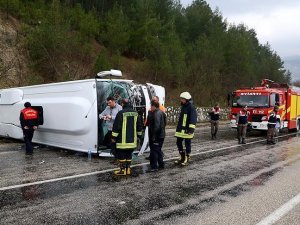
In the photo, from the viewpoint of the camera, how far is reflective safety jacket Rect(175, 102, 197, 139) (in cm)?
918

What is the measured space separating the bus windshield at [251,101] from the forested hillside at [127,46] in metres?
10.1

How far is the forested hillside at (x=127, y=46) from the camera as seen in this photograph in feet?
81.2

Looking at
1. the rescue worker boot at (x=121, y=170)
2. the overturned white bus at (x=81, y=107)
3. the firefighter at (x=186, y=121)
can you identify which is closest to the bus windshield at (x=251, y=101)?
the overturned white bus at (x=81, y=107)

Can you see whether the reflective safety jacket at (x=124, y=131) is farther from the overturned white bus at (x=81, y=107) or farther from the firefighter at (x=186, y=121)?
the overturned white bus at (x=81, y=107)

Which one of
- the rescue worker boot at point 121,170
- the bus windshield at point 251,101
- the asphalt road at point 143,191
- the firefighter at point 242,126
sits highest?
the bus windshield at point 251,101

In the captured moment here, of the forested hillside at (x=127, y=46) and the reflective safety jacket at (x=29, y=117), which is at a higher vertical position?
the forested hillside at (x=127, y=46)

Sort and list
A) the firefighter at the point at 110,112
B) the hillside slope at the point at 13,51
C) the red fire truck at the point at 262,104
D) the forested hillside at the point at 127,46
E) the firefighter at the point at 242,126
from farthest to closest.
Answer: the hillside slope at the point at 13,51, the forested hillside at the point at 127,46, the red fire truck at the point at 262,104, the firefighter at the point at 242,126, the firefighter at the point at 110,112

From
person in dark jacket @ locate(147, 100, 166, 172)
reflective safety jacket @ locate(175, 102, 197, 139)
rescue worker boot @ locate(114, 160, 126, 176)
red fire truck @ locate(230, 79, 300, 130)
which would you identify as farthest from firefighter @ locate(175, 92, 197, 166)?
red fire truck @ locate(230, 79, 300, 130)

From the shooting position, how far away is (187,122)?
30.4 feet

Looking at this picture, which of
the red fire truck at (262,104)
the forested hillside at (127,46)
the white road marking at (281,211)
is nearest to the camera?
the white road marking at (281,211)

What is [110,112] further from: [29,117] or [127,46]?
[127,46]

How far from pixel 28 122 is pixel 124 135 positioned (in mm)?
Answer: 3953

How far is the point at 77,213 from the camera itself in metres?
5.37

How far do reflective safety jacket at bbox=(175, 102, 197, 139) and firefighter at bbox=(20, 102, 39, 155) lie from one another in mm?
4229
